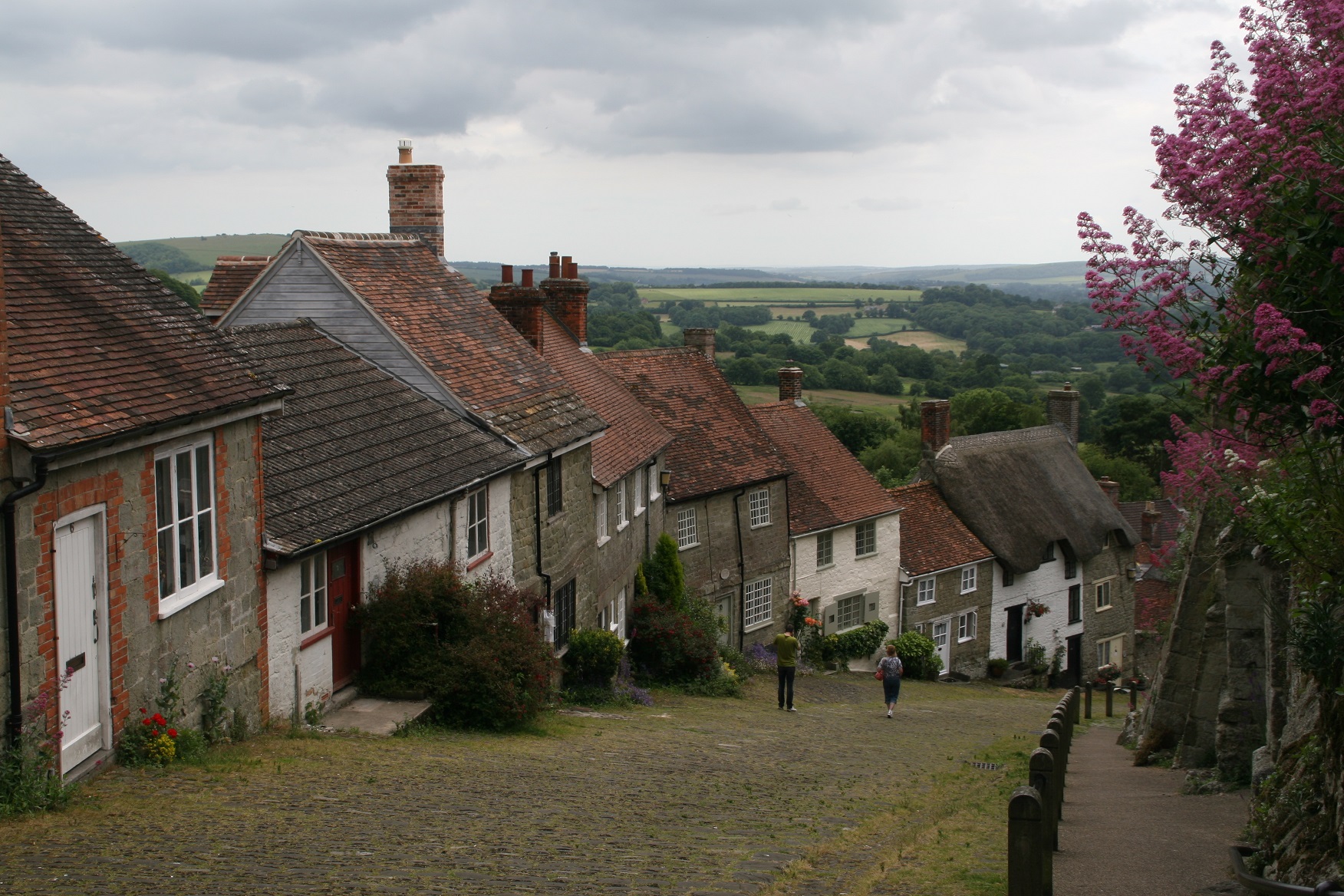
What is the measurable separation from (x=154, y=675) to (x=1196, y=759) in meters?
10.9

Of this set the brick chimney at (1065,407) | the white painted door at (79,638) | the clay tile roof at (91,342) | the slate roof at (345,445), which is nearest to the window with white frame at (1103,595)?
the brick chimney at (1065,407)

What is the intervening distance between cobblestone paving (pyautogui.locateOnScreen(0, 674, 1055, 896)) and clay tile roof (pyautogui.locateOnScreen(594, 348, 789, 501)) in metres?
15.0

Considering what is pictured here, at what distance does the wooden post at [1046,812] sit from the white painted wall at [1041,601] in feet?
101

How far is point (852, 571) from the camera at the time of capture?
116 ft

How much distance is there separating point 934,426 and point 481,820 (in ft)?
112

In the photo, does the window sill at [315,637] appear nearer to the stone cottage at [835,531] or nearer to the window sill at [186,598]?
the window sill at [186,598]

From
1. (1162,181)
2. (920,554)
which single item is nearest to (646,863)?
(1162,181)

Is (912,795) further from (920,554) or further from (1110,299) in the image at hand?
(920,554)

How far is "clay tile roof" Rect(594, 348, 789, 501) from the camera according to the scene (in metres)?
30.4

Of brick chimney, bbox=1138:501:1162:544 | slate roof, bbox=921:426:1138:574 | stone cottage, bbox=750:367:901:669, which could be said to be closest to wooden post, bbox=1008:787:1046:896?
stone cottage, bbox=750:367:901:669

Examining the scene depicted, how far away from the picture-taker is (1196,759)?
1336 centimetres

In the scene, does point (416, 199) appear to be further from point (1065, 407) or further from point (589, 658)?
point (1065, 407)

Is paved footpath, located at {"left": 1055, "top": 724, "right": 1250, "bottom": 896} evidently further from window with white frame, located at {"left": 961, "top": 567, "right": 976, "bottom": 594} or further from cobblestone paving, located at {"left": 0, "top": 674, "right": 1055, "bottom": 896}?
window with white frame, located at {"left": 961, "top": 567, "right": 976, "bottom": 594}

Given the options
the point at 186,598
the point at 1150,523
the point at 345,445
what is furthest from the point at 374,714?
the point at 1150,523
